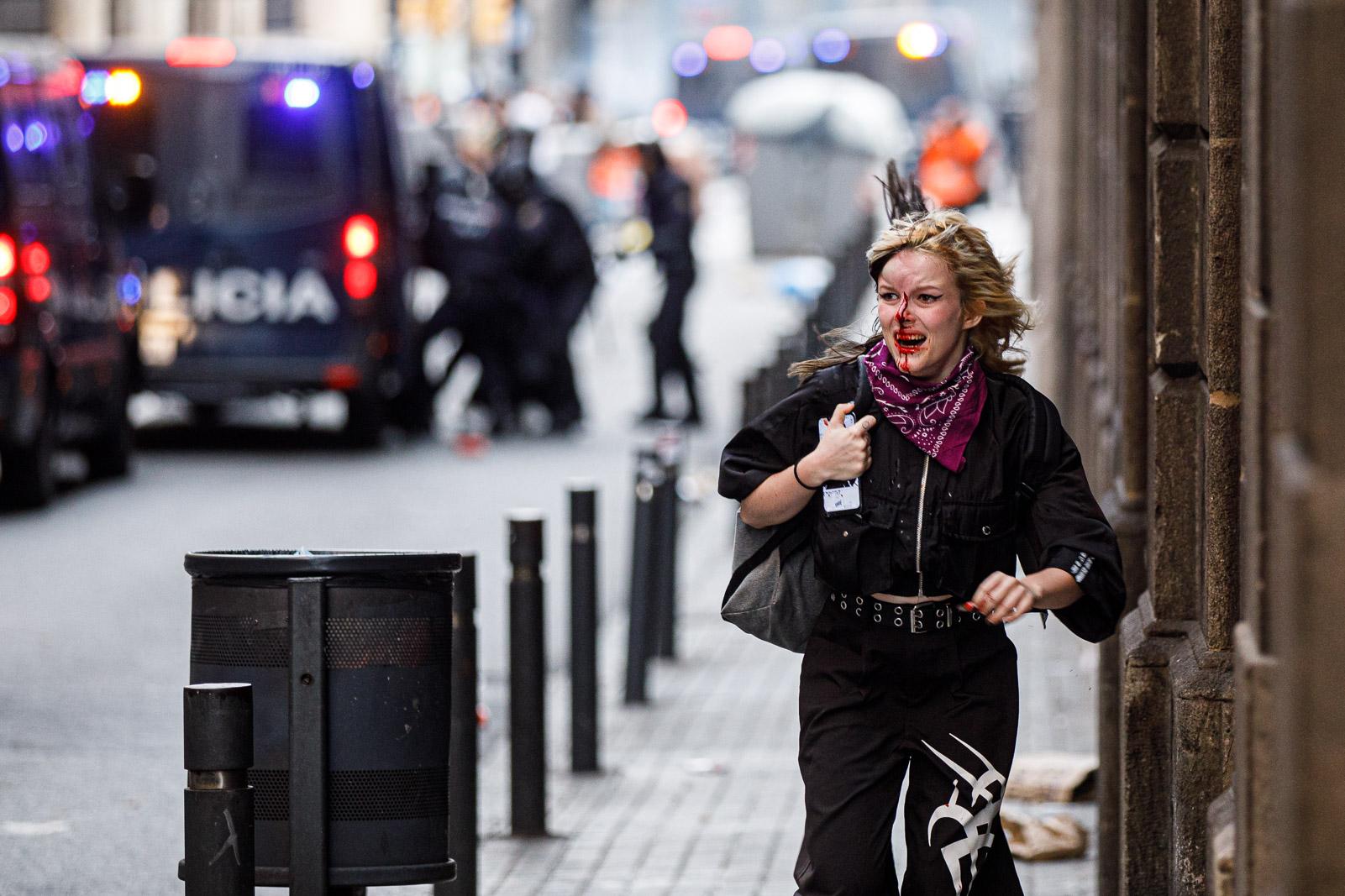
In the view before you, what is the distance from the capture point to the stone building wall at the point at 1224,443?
226 cm

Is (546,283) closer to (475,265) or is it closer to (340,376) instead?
(475,265)

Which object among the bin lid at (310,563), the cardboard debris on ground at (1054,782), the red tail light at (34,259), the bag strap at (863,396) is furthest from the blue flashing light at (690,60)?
the bag strap at (863,396)

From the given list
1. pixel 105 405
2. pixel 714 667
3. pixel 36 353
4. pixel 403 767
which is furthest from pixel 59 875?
pixel 105 405

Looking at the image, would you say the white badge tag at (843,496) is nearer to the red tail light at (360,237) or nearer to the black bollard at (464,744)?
the black bollard at (464,744)

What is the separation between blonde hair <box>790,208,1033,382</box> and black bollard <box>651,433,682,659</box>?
5022 millimetres

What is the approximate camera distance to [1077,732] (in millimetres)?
8258

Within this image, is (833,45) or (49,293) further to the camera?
(833,45)

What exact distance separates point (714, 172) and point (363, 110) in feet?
108

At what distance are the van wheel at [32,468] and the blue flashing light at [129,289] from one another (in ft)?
5.55

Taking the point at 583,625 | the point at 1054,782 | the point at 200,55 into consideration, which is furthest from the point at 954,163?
the point at 1054,782

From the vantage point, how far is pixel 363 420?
17.4 meters

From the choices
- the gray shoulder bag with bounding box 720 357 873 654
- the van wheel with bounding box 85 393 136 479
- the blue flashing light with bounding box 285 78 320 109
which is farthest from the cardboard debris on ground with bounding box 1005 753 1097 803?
the blue flashing light with bounding box 285 78 320 109

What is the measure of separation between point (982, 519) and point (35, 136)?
10244mm

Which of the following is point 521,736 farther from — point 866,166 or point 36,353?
point 866,166
